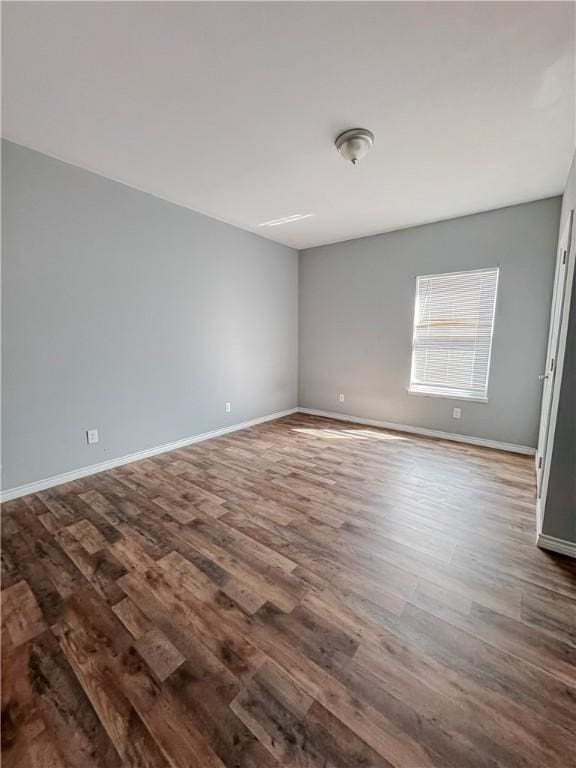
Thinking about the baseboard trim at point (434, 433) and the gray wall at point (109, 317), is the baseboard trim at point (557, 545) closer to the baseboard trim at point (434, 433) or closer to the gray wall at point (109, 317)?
the baseboard trim at point (434, 433)

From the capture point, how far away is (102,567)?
1718mm

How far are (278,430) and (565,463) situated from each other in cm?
300

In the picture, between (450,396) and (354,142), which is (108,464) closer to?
(354,142)

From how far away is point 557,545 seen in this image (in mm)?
1854

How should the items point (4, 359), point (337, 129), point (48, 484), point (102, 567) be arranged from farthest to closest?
point (48, 484) < point (4, 359) < point (337, 129) < point (102, 567)

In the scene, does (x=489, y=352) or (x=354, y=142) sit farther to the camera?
(x=489, y=352)

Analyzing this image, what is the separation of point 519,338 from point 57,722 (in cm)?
431

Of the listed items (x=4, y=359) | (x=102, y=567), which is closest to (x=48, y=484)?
(x=4, y=359)

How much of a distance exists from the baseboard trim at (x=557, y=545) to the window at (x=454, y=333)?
2009 mm

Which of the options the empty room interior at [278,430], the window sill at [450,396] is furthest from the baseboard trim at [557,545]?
the window sill at [450,396]

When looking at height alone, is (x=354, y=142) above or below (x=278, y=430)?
above

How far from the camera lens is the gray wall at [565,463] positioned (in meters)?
1.76

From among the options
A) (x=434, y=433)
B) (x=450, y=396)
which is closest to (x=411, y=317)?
(x=450, y=396)

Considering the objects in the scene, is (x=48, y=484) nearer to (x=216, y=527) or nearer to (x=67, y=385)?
(x=67, y=385)
